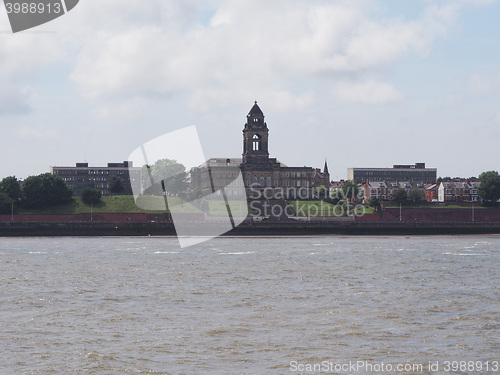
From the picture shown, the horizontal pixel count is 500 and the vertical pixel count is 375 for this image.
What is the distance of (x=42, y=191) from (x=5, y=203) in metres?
8.38

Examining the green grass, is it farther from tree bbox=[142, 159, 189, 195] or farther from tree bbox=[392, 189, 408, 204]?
tree bbox=[392, 189, 408, 204]

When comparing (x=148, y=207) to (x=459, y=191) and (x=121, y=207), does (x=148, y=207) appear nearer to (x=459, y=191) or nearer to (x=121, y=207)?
(x=121, y=207)

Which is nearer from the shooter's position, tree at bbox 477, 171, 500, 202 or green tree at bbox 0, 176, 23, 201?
green tree at bbox 0, 176, 23, 201

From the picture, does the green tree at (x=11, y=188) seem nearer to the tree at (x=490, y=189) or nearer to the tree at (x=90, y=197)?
the tree at (x=90, y=197)

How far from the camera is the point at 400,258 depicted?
58094 mm

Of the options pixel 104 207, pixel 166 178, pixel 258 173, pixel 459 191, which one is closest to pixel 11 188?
pixel 104 207

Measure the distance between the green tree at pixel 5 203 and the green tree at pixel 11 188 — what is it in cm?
436

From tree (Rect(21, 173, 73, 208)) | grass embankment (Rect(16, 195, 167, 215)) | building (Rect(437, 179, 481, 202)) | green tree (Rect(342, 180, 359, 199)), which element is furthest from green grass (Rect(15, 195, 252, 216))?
building (Rect(437, 179, 481, 202))

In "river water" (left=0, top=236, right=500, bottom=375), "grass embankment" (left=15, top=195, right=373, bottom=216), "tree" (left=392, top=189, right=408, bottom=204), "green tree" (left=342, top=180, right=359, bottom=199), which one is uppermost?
"green tree" (left=342, top=180, right=359, bottom=199)

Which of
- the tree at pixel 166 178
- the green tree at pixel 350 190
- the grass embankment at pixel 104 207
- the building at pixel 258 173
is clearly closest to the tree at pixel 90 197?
the grass embankment at pixel 104 207

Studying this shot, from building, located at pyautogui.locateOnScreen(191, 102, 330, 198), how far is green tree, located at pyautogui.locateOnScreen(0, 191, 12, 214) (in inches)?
2151

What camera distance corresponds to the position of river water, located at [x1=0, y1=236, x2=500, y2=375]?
1980cm

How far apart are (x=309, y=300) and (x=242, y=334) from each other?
832 cm

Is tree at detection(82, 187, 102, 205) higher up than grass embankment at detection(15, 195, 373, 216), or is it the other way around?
tree at detection(82, 187, 102, 205)
